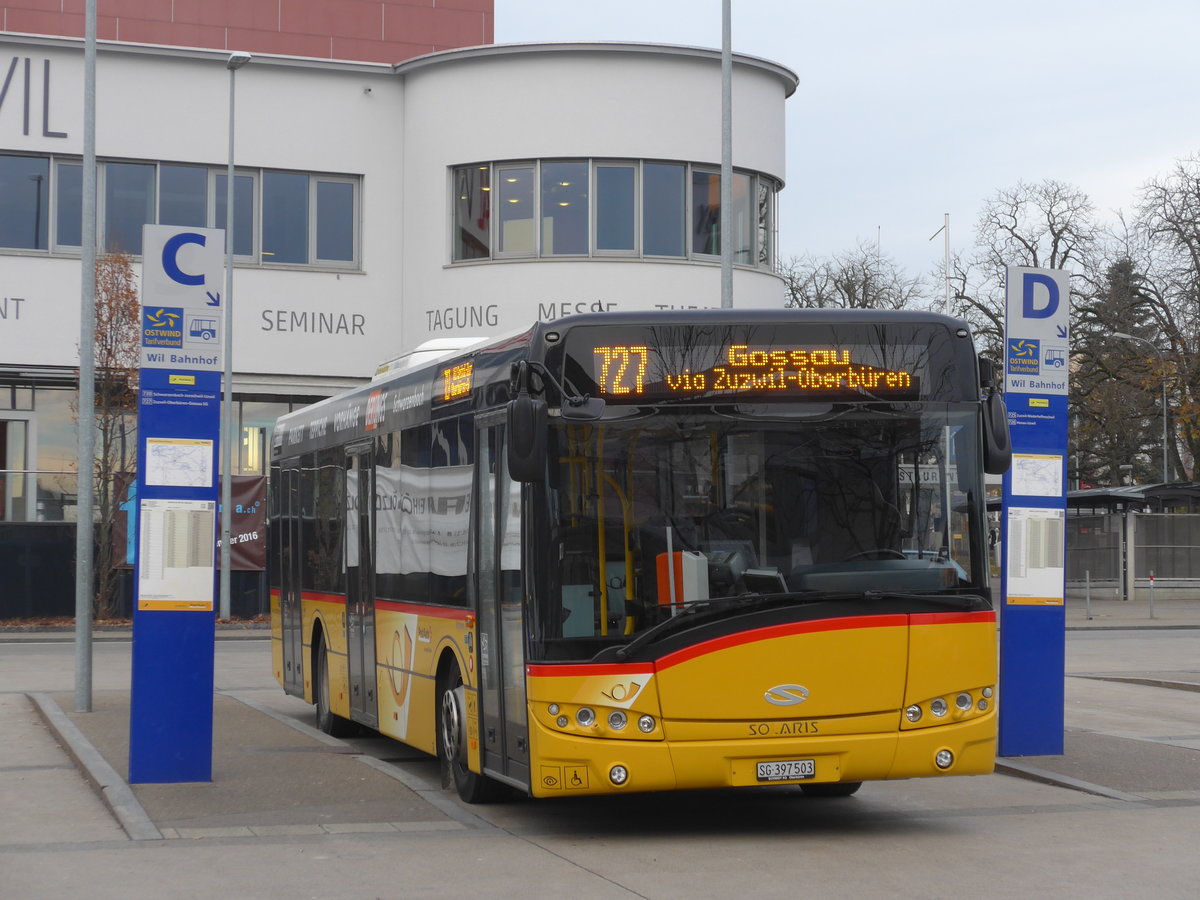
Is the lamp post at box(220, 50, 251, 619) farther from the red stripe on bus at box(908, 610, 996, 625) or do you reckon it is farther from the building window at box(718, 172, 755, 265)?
the red stripe on bus at box(908, 610, 996, 625)

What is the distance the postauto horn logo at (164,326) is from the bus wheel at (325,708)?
4.24 metres

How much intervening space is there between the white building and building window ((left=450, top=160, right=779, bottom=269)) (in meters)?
0.04

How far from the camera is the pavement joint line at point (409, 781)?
1028 cm

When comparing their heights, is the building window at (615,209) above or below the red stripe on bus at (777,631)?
above

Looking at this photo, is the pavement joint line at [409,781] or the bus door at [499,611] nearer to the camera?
the bus door at [499,611]

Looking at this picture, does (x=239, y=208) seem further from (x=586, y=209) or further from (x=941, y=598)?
(x=941, y=598)

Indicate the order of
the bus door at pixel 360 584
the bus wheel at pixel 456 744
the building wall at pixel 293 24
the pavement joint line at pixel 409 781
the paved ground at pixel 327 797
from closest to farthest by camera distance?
the paved ground at pixel 327 797 → the pavement joint line at pixel 409 781 → the bus wheel at pixel 456 744 → the bus door at pixel 360 584 → the building wall at pixel 293 24

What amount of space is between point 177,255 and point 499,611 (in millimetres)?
3757

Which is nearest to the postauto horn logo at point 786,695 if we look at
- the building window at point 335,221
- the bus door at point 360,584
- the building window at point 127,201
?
the bus door at point 360,584

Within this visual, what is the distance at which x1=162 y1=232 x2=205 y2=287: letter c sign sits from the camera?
11.8 metres

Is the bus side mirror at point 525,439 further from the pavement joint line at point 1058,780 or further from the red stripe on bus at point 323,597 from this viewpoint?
the red stripe on bus at point 323,597

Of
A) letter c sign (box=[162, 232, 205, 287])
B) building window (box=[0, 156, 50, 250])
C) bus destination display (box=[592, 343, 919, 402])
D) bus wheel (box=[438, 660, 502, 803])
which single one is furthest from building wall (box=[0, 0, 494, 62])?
bus destination display (box=[592, 343, 919, 402])

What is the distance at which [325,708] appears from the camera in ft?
50.4

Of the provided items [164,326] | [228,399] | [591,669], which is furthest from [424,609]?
[228,399]
